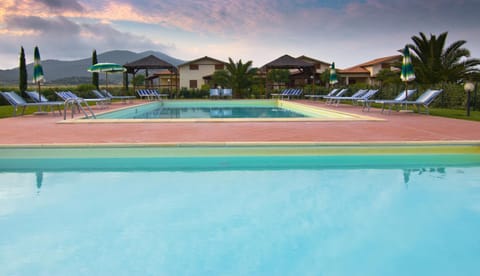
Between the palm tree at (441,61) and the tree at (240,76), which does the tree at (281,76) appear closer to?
the tree at (240,76)

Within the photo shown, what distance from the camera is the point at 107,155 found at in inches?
232

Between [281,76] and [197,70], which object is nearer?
[281,76]

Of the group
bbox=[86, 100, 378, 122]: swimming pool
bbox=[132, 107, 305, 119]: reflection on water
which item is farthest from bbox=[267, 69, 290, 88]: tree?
bbox=[132, 107, 305, 119]: reflection on water

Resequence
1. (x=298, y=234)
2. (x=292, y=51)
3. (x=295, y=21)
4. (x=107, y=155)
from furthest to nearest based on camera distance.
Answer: (x=292, y=51) → (x=295, y=21) → (x=107, y=155) → (x=298, y=234)

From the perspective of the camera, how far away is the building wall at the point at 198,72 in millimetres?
48906

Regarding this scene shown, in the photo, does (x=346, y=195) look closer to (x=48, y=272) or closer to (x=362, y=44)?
(x=48, y=272)

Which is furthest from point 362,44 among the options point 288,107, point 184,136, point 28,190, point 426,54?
point 28,190

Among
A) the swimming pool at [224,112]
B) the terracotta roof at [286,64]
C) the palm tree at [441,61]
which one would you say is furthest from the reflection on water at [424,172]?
the terracotta roof at [286,64]

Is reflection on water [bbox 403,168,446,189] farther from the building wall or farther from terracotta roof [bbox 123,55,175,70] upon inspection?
the building wall

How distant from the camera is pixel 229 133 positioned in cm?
711

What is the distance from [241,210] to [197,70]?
46.5 metres

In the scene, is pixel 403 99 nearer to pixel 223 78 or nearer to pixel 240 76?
pixel 240 76

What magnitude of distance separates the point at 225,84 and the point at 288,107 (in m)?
10.9

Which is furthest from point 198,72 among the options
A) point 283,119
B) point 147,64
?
point 283,119
